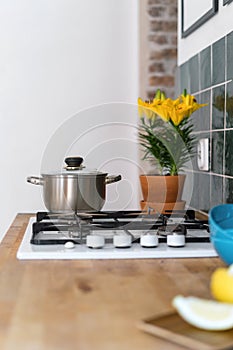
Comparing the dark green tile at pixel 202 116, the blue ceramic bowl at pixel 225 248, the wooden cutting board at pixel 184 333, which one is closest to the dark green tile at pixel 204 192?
the dark green tile at pixel 202 116

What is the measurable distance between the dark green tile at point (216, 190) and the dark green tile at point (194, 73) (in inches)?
15.7

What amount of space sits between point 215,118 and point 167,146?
197 mm

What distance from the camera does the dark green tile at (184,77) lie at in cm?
236

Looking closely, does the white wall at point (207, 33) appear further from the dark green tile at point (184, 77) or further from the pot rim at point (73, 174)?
the pot rim at point (73, 174)

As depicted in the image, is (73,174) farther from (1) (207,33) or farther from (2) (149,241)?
(1) (207,33)

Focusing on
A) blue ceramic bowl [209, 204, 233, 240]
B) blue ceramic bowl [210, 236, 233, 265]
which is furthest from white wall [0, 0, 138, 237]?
blue ceramic bowl [210, 236, 233, 265]

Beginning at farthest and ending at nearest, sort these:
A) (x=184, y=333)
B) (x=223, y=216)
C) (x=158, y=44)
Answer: (x=158, y=44)
(x=223, y=216)
(x=184, y=333)

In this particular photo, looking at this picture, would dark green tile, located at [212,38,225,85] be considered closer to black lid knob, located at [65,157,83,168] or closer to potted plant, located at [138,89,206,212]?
potted plant, located at [138,89,206,212]

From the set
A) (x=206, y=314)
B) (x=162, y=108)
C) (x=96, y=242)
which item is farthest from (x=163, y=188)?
(x=206, y=314)

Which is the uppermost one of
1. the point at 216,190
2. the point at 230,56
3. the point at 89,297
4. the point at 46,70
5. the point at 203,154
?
the point at 46,70

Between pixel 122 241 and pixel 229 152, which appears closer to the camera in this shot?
pixel 122 241

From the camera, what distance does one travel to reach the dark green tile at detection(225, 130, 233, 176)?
5.86 feet

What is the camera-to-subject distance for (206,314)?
2.73 feet

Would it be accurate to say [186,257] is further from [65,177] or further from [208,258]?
[65,177]
